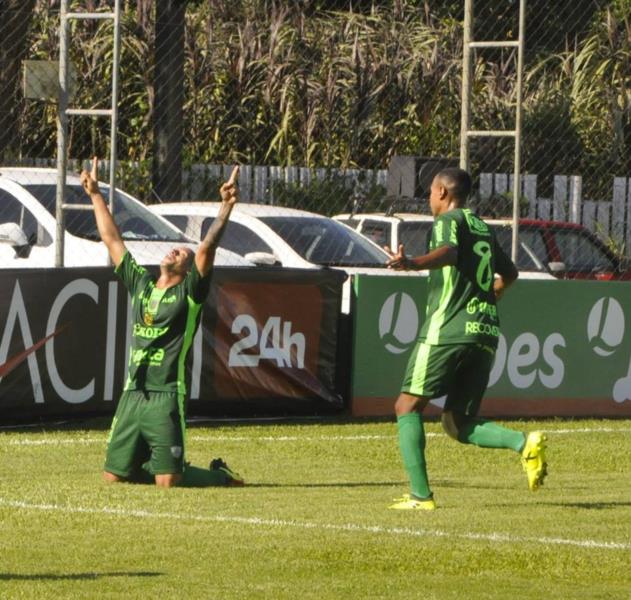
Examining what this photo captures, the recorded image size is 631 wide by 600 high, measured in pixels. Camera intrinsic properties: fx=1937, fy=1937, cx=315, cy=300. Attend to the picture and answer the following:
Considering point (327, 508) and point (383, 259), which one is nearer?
point (327, 508)

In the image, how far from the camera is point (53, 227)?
53.4 ft

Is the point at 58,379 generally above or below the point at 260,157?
below

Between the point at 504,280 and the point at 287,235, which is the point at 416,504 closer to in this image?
the point at 504,280

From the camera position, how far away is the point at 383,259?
771 inches

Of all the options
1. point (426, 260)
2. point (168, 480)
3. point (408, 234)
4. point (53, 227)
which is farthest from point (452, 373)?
point (408, 234)

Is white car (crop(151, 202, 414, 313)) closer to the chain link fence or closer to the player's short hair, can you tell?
the chain link fence

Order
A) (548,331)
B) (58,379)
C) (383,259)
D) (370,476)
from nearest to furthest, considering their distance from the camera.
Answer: (370,476), (58,379), (548,331), (383,259)

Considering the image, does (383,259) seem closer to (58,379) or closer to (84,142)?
(84,142)

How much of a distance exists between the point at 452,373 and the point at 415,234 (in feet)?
34.9

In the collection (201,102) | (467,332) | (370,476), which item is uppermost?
(201,102)

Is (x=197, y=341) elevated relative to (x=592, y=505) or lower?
elevated

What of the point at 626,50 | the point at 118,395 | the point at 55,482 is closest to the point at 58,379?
the point at 118,395

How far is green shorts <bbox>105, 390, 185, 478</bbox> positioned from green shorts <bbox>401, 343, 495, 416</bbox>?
1.54m

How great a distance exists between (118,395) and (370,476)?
3.30 metres
